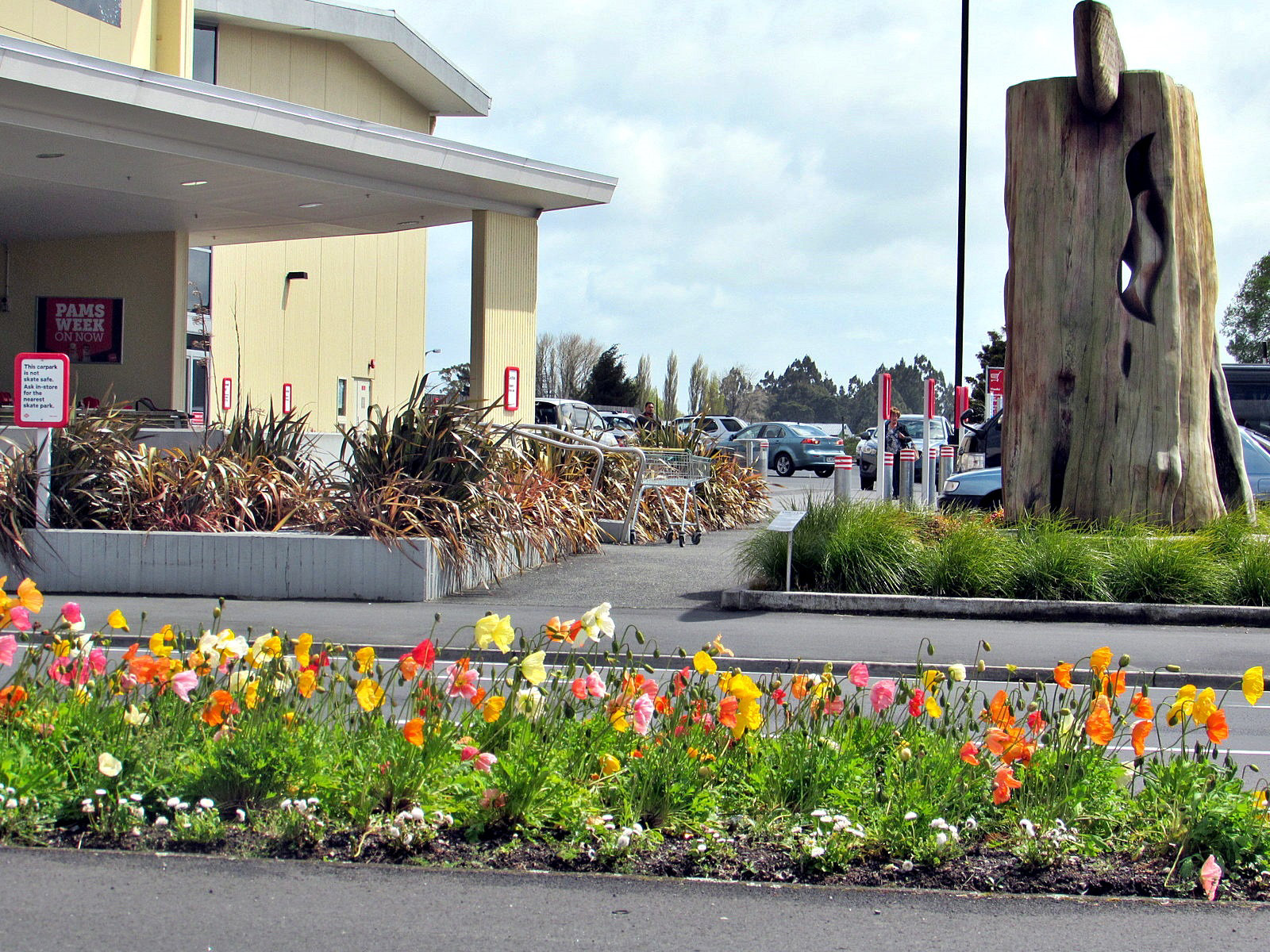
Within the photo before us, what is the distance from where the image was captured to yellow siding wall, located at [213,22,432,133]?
102 ft

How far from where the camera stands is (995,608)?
1124 centimetres

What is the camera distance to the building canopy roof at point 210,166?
1684 centimetres

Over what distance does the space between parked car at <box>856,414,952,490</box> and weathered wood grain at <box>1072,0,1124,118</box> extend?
693 inches

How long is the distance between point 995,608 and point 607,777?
7.17 meters

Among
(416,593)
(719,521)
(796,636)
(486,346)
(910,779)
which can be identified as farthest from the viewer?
(486,346)

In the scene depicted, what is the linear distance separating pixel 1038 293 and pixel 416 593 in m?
6.97

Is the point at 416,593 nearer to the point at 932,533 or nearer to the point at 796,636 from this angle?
the point at 796,636

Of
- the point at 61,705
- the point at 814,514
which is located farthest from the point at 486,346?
the point at 61,705

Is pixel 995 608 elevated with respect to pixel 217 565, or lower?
lower

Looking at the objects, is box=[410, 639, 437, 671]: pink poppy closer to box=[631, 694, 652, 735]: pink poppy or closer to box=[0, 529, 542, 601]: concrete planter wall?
box=[631, 694, 652, 735]: pink poppy

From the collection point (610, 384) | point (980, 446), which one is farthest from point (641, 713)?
point (610, 384)

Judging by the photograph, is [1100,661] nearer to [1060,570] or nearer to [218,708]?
[218,708]

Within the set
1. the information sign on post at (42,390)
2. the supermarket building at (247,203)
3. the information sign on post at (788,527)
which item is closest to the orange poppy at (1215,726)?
the information sign on post at (788,527)

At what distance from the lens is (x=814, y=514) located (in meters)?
12.5
